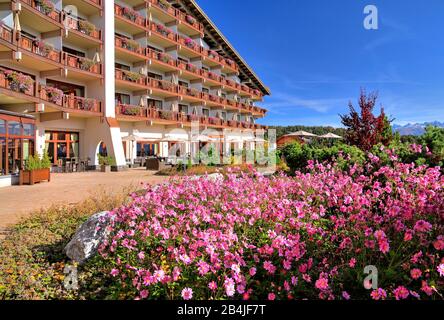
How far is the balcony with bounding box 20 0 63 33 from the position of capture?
17062mm

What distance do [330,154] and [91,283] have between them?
318 inches

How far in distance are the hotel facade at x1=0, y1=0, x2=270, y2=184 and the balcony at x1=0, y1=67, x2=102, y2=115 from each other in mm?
52

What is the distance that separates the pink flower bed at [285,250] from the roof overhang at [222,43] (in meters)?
34.1

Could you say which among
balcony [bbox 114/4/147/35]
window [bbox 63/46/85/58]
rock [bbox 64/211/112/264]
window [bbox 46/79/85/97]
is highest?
balcony [bbox 114/4/147/35]

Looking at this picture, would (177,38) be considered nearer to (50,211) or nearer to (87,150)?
(87,150)

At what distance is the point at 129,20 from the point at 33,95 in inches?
456

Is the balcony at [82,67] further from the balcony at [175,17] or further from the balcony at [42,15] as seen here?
the balcony at [175,17]

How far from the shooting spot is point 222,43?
40.0 meters

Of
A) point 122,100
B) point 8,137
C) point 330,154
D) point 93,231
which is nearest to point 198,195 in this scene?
point 93,231

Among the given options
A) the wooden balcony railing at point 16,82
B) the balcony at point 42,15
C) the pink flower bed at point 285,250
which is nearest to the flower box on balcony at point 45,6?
the balcony at point 42,15

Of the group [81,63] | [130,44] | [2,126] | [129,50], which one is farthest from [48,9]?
[2,126]

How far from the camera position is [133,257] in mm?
3678

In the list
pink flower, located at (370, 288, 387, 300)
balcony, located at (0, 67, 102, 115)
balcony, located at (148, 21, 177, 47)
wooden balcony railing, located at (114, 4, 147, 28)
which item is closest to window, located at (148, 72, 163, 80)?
balcony, located at (148, 21, 177, 47)

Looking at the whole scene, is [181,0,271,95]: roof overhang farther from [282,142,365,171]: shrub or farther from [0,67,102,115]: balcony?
[282,142,365,171]: shrub
